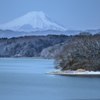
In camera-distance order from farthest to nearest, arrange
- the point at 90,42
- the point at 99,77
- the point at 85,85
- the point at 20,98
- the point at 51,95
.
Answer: the point at 90,42, the point at 99,77, the point at 85,85, the point at 51,95, the point at 20,98

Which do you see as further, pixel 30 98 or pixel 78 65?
pixel 78 65

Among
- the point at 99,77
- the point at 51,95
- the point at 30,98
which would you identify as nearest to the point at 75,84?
the point at 99,77

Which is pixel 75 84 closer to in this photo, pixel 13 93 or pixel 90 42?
pixel 13 93

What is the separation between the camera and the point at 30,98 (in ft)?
89.3

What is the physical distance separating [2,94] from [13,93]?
1.21 m

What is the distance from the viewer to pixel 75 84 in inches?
1486

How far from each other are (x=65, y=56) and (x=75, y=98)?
913 inches

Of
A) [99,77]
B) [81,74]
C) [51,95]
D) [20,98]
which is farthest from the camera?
[81,74]

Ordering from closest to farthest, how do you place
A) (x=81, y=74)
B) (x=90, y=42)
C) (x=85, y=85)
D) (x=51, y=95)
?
(x=51, y=95)
(x=85, y=85)
(x=81, y=74)
(x=90, y=42)

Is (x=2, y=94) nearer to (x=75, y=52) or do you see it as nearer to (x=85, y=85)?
(x=85, y=85)

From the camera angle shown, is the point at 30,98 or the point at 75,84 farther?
the point at 75,84

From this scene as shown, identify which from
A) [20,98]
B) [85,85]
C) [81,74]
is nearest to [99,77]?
[81,74]

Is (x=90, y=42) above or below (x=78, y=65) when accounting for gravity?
above

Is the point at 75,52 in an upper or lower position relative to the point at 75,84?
upper
